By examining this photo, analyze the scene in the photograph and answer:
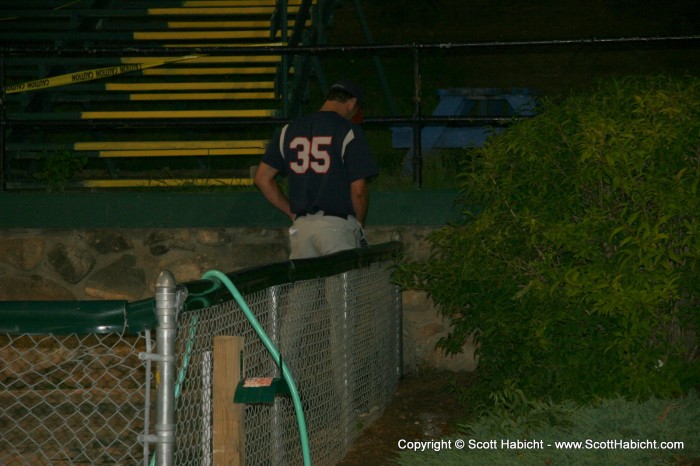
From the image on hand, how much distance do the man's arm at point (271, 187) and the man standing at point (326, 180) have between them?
22 cm

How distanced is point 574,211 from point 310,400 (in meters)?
1.94

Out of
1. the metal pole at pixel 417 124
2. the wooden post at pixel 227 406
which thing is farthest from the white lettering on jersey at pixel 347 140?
the wooden post at pixel 227 406

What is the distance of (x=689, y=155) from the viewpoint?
588 cm

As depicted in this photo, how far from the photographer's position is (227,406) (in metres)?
3.50

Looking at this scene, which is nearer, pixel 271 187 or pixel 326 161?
pixel 326 161

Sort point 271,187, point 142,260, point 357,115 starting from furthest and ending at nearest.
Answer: point 142,260
point 357,115
point 271,187

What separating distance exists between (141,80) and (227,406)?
1235 cm

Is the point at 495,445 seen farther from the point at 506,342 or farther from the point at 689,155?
the point at 689,155

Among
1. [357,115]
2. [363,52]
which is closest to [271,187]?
[357,115]

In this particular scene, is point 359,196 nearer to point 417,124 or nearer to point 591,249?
point 417,124

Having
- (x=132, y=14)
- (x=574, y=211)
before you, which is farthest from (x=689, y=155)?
(x=132, y=14)

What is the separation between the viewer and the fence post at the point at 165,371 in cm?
299

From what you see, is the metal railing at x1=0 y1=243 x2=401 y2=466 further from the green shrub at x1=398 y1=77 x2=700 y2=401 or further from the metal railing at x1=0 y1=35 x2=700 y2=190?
the metal railing at x1=0 y1=35 x2=700 y2=190

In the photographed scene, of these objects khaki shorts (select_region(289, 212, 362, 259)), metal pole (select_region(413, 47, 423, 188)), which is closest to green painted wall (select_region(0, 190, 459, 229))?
metal pole (select_region(413, 47, 423, 188))
